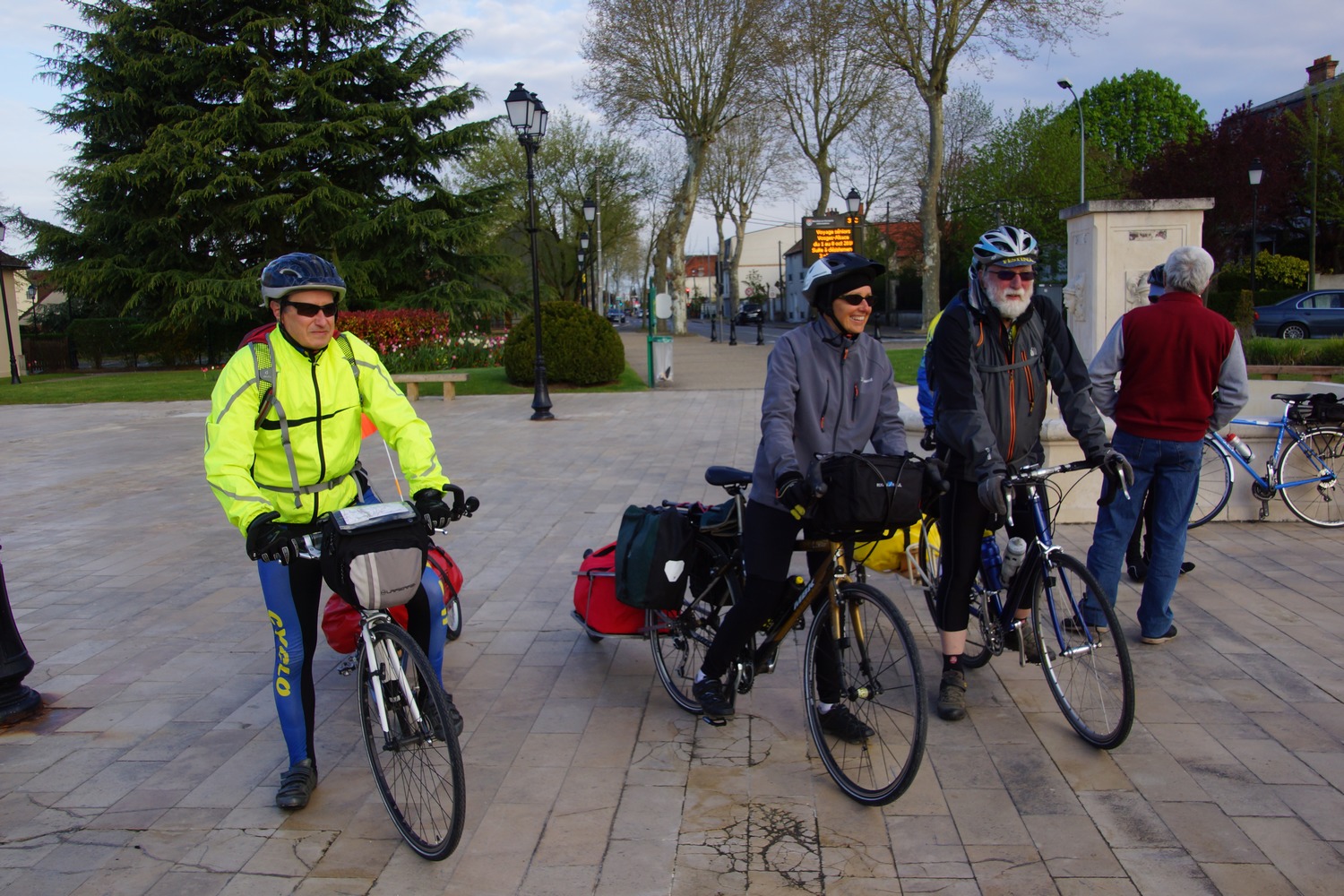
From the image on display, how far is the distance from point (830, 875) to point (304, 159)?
114ft

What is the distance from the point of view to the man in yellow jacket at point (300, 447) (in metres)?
3.46

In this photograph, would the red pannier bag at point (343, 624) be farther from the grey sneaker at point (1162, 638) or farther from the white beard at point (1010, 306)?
the grey sneaker at point (1162, 638)

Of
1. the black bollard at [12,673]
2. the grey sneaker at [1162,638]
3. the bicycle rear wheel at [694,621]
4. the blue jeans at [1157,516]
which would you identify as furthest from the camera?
the grey sneaker at [1162,638]

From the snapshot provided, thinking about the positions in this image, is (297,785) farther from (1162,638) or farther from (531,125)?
(531,125)

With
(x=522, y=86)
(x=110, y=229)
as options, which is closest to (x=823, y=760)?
(x=522, y=86)

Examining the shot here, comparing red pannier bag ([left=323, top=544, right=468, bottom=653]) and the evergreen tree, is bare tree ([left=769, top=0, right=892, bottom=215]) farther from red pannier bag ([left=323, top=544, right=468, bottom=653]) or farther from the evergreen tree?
red pannier bag ([left=323, top=544, right=468, bottom=653])

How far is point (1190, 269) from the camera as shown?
Result: 4754mm

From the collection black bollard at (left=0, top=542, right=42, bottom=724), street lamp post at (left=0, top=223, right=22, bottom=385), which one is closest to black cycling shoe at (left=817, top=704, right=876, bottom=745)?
black bollard at (left=0, top=542, right=42, bottom=724)

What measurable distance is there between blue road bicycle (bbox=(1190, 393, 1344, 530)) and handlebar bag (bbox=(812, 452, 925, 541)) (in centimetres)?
462

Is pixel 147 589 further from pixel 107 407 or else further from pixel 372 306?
pixel 372 306

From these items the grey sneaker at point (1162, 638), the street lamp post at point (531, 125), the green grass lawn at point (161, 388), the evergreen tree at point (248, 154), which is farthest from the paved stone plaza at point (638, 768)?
the evergreen tree at point (248, 154)

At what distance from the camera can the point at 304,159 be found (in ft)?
111

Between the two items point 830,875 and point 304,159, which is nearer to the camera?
point 830,875

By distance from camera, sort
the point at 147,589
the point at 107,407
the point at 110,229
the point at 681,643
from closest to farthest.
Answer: the point at 681,643
the point at 147,589
the point at 107,407
the point at 110,229
